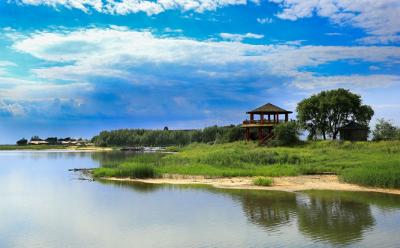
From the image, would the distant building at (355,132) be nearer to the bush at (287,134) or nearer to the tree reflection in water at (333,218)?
the bush at (287,134)

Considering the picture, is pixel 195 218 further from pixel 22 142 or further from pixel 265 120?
pixel 22 142

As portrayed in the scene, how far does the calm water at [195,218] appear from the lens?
17.7m

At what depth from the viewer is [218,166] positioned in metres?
43.3

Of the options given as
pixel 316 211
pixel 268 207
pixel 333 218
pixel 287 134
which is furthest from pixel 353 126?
pixel 333 218

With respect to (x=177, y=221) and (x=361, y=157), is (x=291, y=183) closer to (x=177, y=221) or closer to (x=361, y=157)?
(x=361, y=157)

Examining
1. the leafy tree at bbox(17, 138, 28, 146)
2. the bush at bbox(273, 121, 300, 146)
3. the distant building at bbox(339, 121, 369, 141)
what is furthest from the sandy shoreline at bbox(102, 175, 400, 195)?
the leafy tree at bbox(17, 138, 28, 146)

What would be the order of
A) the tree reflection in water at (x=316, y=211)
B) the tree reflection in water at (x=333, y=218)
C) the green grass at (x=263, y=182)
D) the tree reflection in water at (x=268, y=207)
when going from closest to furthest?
the tree reflection in water at (x=333, y=218), the tree reflection in water at (x=316, y=211), the tree reflection in water at (x=268, y=207), the green grass at (x=263, y=182)

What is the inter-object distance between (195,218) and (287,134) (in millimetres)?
34374

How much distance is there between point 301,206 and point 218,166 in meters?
18.7

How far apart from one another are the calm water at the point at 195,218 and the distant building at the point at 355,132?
28.5 meters

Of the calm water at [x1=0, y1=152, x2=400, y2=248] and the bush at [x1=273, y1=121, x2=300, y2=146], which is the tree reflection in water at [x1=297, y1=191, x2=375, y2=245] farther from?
the bush at [x1=273, y1=121, x2=300, y2=146]

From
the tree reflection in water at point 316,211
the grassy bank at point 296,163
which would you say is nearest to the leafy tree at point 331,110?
the grassy bank at point 296,163

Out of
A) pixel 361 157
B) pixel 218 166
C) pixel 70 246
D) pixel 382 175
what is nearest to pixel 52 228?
pixel 70 246

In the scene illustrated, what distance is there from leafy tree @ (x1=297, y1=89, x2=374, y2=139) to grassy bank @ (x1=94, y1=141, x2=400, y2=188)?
26.7ft
